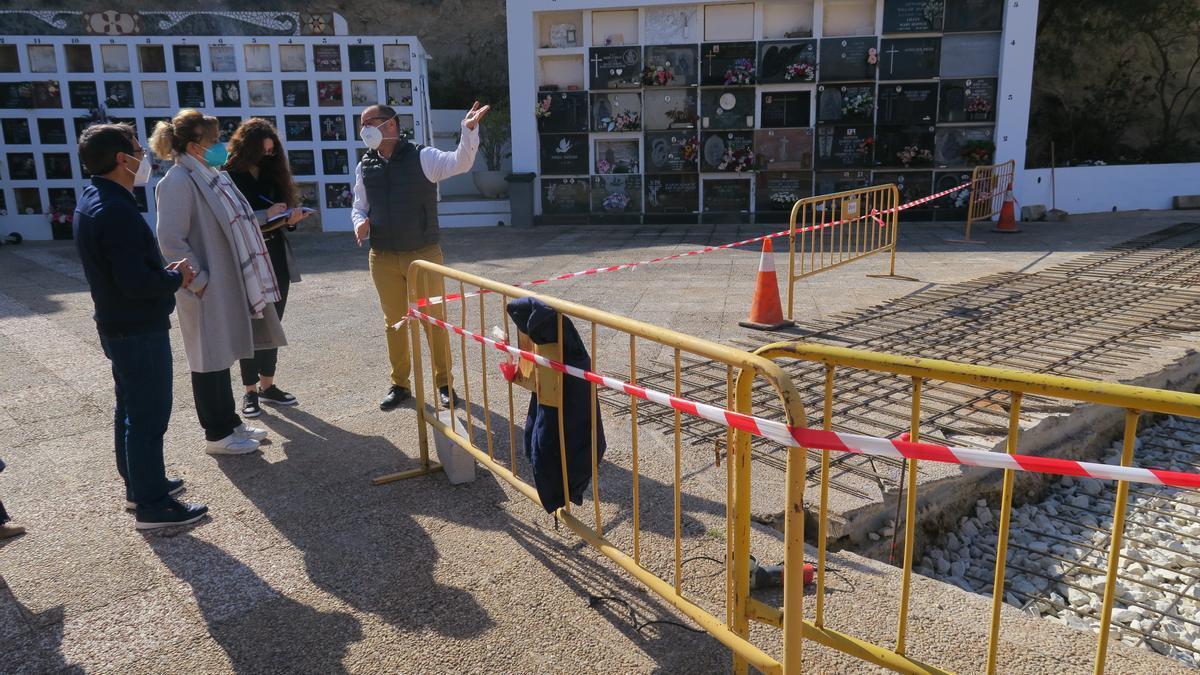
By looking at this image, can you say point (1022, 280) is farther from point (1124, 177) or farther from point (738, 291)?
point (1124, 177)

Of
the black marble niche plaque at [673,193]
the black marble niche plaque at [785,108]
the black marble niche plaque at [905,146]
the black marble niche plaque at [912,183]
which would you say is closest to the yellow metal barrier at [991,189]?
the black marble niche plaque at [912,183]

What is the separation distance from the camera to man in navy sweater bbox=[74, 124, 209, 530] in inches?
135

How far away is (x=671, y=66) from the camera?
15023mm

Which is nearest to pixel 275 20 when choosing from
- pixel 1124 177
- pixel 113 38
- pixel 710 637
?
pixel 113 38

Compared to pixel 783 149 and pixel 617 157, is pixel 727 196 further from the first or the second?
pixel 617 157

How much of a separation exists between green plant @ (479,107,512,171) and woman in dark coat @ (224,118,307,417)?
1323 centimetres

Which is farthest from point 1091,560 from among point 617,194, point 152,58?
point 152,58

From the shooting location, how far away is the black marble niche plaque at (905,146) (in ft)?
48.0

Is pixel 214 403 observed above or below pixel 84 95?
below

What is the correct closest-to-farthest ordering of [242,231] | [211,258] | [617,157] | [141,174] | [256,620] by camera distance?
[256,620], [141,174], [211,258], [242,231], [617,157]

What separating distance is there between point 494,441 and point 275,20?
12.3 meters

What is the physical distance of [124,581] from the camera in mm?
3309

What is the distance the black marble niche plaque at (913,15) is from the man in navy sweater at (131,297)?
13529 mm

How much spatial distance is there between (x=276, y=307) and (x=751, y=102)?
37.7ft
